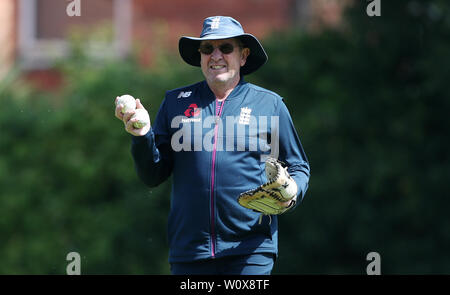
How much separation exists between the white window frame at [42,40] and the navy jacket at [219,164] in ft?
22.2

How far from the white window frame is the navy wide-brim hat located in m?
6.49

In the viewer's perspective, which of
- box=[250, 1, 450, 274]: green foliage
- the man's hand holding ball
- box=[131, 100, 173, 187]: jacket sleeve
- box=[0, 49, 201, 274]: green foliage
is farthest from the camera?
box=[0, 49, 201, 274]: green foliage

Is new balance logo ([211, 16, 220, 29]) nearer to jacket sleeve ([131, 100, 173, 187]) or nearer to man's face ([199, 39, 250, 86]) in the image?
man's face ([199, 39, 250, 86])

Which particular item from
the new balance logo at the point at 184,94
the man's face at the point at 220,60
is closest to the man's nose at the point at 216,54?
the man's face at the point at 220,60

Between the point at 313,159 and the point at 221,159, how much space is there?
5057 mm

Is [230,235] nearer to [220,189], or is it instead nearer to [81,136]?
[220,189]

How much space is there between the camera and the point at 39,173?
9.16 m

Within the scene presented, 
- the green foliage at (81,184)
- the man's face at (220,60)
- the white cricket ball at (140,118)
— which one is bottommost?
the green foliage at (81,184)

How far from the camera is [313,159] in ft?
27.9

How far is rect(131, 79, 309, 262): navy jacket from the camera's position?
3549 millimetres

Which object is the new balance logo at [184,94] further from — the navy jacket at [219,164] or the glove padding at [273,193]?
the glove padding at [273,193]

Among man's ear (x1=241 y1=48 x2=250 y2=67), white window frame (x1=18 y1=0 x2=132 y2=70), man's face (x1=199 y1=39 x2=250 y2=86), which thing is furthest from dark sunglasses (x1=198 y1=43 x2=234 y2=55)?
white window frame (x1=18 y1=0 x2=132 y2=70)

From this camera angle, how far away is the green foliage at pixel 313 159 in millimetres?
8289

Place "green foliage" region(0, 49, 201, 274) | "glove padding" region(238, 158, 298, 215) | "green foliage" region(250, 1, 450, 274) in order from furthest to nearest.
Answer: "green foliage" region(0, 49, 201, 274) → "green foliage" region(250, 1, 450, 274) → "glove padding" region(238, 158, 298, 215)
